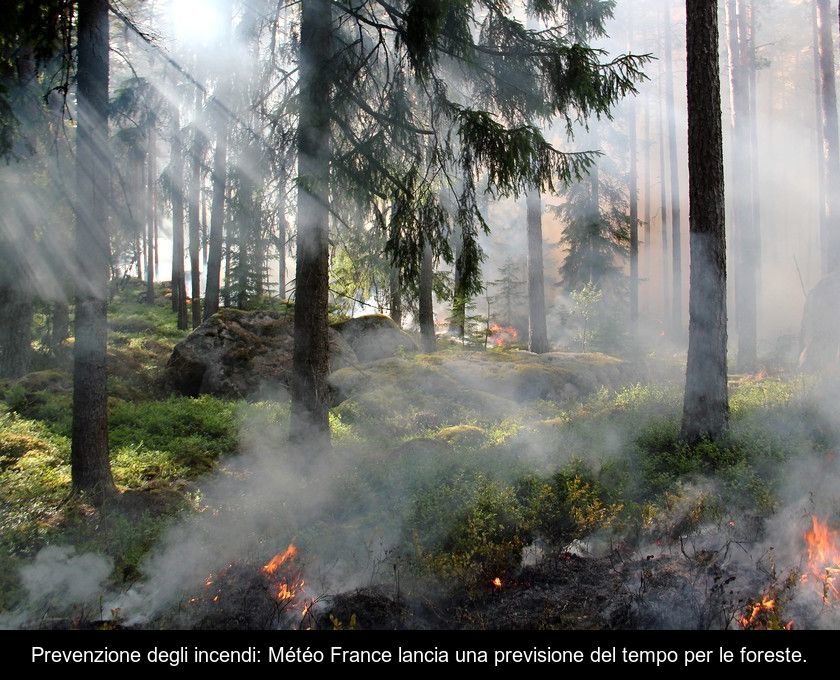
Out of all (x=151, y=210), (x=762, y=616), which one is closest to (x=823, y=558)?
(x=762, y=616)

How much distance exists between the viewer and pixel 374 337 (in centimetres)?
1598

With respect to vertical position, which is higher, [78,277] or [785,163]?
[785,163]

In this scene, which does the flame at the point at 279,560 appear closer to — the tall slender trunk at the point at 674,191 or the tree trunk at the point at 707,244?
the tree trunk at the point at 707,244

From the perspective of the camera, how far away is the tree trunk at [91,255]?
6820 millimetres

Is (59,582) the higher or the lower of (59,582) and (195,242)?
the lower

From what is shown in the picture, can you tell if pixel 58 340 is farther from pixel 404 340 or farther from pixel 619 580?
pixel 619 580

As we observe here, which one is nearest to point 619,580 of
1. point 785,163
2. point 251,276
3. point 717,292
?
point 717,292

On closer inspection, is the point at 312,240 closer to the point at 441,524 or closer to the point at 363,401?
the point at 363,401

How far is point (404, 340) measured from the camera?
16.2 metres

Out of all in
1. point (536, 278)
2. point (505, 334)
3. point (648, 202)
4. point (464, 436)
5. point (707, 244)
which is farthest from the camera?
point (648, 202)
